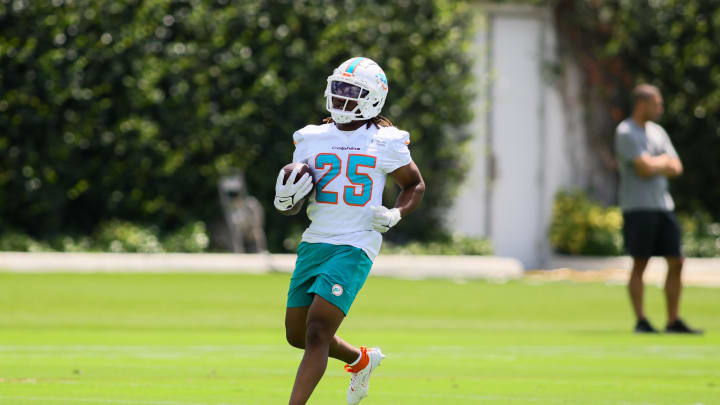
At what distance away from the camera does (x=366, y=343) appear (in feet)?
33.9

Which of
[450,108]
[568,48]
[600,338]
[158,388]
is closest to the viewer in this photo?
[158,388]

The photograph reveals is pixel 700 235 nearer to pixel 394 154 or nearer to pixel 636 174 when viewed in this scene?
pixel 636 174

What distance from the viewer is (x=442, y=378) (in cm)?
830

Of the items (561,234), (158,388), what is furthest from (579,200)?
(158,388)

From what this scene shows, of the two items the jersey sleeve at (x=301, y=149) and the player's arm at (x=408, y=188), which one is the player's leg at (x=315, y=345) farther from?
the jersey sleeve at (x=301, y=149)

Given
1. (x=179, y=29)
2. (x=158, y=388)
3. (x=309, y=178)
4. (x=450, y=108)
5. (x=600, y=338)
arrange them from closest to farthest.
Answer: (x=309, y=178) < (x=158, y=388) < (x=600, y=338) < (x=179, y=29) < (x=450, y=108)

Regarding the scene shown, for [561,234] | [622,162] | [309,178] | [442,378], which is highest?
[309,178]

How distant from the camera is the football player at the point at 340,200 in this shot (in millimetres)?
6180

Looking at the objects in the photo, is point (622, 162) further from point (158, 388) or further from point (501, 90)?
point (501, 90)

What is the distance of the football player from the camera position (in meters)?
6.18

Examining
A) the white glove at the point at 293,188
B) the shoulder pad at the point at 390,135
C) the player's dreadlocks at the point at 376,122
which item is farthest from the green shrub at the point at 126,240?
the white glove at the point at 293,188

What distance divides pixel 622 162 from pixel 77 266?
307 inches

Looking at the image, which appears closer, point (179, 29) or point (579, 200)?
point (179, 29)

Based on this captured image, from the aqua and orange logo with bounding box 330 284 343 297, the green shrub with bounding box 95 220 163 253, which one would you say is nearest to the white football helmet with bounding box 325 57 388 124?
the aqua and orange logo with bounding box 330 284 343 297
